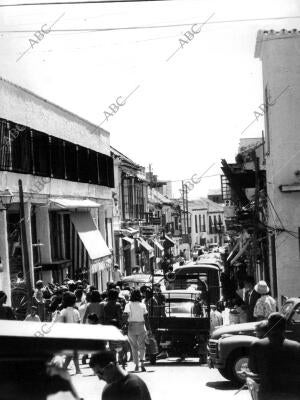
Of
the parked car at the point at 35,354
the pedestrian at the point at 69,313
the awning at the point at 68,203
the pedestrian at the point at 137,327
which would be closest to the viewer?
the parked car at the point at 35,354

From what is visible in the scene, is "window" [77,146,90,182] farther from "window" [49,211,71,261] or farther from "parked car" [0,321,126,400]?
"parked car" [0,321,126,400]

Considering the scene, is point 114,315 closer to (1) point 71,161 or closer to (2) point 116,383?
(2) point 116,383

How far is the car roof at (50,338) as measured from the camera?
4.68m

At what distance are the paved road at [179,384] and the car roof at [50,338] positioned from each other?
211 inches

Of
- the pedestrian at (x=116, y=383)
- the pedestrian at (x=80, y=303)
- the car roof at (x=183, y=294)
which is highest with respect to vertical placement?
the pedestrian at (x=116, y=383)

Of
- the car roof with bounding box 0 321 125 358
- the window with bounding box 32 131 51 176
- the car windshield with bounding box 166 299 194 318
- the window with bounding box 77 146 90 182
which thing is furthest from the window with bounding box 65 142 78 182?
the car roof with bounding box 0 321 125 358

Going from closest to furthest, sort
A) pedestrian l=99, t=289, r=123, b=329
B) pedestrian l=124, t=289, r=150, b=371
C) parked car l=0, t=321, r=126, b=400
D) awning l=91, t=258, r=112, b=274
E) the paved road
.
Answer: parked car l=0, t=321, r=126, b=400, the paved road, pedestrian l=124, t=289, r=150, b=371, pedestrian l=99, t=289, r=123, b=329, awning l=91, t=258, r=112, b=274

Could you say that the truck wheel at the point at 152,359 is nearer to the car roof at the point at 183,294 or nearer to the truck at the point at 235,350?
the car roof at the point at 183,294

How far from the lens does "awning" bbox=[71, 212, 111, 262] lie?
3031 centimetres

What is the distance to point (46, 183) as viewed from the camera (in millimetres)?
26859

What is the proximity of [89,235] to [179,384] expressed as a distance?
18880 mm

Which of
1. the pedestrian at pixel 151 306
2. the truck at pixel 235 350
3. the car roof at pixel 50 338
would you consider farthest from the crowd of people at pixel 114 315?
the car roof at pixel 50 338

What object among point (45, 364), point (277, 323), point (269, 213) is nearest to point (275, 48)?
point (269, 213)

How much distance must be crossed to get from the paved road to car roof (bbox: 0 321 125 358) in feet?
17.6
